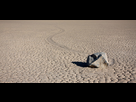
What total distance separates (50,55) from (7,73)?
1.84m

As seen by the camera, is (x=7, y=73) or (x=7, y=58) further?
(x=7, y=58)

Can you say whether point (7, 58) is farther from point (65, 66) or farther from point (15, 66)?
point (65, 66)

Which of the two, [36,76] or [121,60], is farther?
[121,60]

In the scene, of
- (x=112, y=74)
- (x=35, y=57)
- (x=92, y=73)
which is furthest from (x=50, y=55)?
(x=112, y=74)

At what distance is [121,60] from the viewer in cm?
486

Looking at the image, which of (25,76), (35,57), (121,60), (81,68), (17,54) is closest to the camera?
(25,76)

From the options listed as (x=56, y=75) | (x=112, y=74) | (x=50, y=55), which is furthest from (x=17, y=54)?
(x=112, y=74)

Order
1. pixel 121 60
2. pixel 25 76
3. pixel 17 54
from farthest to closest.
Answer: pixel 17 54 < pixel 121 60 < pixel 25 76

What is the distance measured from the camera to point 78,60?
496cm

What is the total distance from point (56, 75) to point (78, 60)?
134 cm

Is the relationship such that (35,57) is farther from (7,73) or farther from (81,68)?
(81,68)

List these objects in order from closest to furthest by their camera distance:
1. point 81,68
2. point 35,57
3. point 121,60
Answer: point 81,68 → point 121,60 → point 35,57

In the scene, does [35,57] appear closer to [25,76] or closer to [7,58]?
[7,58]

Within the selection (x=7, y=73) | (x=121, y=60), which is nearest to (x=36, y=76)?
(x=7, y=73)
